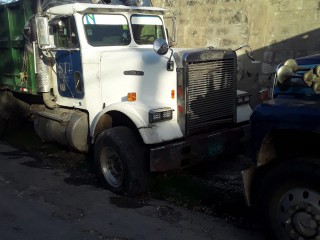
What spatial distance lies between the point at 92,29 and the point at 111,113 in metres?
1.36

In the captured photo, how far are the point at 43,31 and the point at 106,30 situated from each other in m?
0.94

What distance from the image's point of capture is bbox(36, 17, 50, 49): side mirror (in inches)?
232

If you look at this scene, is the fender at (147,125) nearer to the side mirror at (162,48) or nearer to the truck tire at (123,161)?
the truck tire at (123,161)

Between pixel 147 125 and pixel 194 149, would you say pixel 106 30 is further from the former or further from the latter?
pixel 194 149

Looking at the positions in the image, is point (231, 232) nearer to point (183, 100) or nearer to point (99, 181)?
point (183, 100)

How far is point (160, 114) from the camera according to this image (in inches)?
194

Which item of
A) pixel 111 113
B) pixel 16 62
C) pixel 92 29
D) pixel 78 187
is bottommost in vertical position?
pixel 78 187

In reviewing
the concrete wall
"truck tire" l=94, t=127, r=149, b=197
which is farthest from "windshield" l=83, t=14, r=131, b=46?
the concrete wall

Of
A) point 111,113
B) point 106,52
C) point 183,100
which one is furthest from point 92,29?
point 183,100

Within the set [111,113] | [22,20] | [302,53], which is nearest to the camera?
[111,113]

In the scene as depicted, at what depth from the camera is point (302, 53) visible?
796 cm

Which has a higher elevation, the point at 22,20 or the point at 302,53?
the point at 22,20

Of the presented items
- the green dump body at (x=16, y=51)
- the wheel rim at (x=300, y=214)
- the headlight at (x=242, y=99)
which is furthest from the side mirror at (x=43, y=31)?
the wheel rim at (x=300, y=214)

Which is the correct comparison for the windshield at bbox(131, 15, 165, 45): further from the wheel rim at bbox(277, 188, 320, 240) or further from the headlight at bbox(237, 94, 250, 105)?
the wheel rim at bbox(277, 188, 320, 240)
